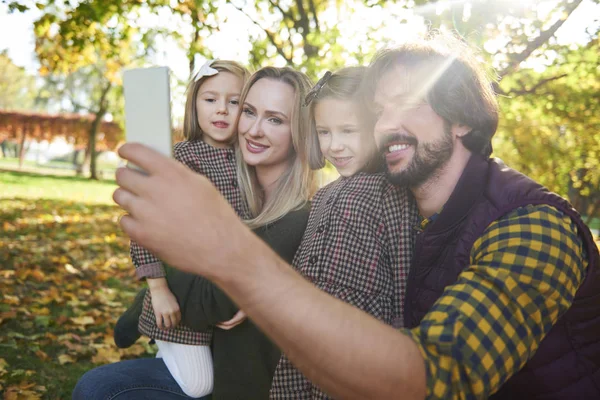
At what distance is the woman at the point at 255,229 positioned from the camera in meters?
2.23

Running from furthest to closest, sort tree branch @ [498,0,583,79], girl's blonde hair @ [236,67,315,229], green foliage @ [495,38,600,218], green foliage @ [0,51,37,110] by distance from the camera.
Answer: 1. green foliage @ [0,51,37,110]
2. green foliage @ [495,38,600,218]
3. tree branch @ [498,0,583,79]
4. girl's blonde hair @ [236,67,315,229]

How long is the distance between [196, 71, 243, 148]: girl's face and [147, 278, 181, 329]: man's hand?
0.92 m

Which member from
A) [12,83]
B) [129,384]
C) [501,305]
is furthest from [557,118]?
[12,83]

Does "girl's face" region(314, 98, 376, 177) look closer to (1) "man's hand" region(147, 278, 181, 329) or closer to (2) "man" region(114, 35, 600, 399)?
(2) "man" region(114, 35, 600, 399)

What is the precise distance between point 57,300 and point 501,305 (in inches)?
218

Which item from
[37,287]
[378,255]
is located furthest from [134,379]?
[37,287]

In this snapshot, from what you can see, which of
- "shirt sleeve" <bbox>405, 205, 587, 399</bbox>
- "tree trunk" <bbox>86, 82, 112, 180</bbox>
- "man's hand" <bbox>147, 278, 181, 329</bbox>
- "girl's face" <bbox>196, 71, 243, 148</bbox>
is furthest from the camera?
"tree trunk" <bbox>86, 82, 112, 180</bbox>

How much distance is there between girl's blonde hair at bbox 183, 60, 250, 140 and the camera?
3.09 meters

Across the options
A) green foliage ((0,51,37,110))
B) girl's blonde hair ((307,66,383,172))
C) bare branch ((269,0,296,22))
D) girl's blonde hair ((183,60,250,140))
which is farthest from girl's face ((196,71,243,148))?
green foliage ((0,51,37,110))

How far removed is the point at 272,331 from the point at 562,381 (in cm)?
99

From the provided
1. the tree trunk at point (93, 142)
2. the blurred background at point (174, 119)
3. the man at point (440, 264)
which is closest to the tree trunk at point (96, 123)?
the tree trunk at point (93, 142)

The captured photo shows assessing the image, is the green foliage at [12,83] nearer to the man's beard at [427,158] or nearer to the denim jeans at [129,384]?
the denim jeans at [129,384]

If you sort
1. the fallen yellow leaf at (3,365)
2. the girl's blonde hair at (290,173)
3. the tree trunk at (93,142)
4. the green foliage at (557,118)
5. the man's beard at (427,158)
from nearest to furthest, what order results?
the man's beard at (427,158)
the girl's blonde hair at (290,173)
the fallen yellow leaf at (3,365)
the green foliage at (557,118)
the tree trunk at (93,142)

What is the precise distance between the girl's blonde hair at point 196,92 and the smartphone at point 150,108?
205 centimetres
